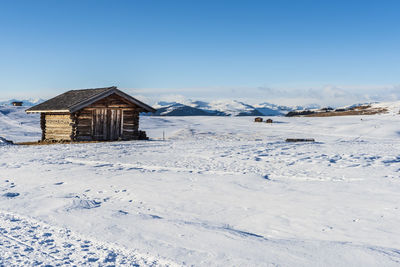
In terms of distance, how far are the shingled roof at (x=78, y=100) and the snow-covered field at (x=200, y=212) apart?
9.45 meters

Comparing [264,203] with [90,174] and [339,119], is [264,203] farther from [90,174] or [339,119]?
[339,119]

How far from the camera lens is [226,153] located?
1747 centimetres

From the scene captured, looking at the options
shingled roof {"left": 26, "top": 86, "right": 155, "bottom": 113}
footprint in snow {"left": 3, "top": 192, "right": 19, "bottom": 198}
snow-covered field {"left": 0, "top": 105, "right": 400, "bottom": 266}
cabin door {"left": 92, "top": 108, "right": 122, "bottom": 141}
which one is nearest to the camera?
snow-covered field {"left": 0, "top": 105, "right": 400, "bottom": 266}

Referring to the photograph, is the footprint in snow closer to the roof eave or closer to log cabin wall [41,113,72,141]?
the roof eave

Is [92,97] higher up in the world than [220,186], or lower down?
higher up

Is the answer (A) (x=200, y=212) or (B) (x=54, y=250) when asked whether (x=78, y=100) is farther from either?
(B) (x=54, y=250)

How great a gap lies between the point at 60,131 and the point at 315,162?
18294mm

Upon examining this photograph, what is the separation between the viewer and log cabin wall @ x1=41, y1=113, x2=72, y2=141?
981 inches

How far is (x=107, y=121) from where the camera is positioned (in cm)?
2578

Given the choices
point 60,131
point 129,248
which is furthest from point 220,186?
point 60,131

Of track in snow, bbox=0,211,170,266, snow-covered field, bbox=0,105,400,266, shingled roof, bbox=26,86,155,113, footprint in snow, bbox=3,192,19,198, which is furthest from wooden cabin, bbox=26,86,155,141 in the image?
track in snow, bbox=0,211,170,266

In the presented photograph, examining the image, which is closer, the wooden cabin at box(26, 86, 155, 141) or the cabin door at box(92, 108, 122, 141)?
the wooden cabin at box(26, 86, 155, 141)

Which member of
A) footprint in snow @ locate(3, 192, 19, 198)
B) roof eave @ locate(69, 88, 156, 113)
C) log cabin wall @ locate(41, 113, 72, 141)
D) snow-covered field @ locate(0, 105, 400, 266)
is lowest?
footprint in snow @ locate(3, 192, 19, 198)

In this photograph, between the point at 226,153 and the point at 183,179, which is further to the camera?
the point at 226,153
